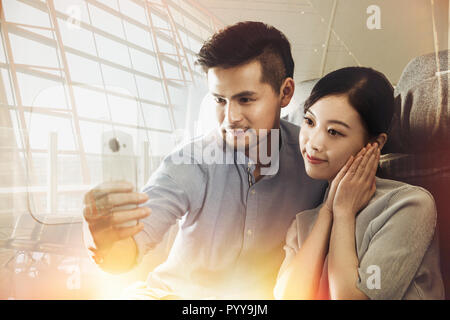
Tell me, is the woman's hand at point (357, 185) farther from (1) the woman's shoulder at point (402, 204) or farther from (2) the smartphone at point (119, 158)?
(2) the smartphone at point (119, 158)

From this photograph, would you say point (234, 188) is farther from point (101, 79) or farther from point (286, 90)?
point (101, 79)

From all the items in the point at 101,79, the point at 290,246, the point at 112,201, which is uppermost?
the point at 101,79

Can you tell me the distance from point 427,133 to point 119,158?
516mm

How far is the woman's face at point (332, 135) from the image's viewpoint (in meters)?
0.50

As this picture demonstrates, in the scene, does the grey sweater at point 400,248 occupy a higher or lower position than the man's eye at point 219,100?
lower

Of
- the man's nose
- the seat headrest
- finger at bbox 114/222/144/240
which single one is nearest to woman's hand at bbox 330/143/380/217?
the seat headrest

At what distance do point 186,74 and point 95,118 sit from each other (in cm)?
20

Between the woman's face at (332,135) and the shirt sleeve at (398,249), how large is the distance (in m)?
0.11

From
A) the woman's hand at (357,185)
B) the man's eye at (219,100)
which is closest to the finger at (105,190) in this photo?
the man's eye at (219,100)

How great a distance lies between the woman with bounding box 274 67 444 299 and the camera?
427 millimetres

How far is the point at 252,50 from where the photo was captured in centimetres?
58

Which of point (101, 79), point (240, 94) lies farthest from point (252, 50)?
point (101, 79)
